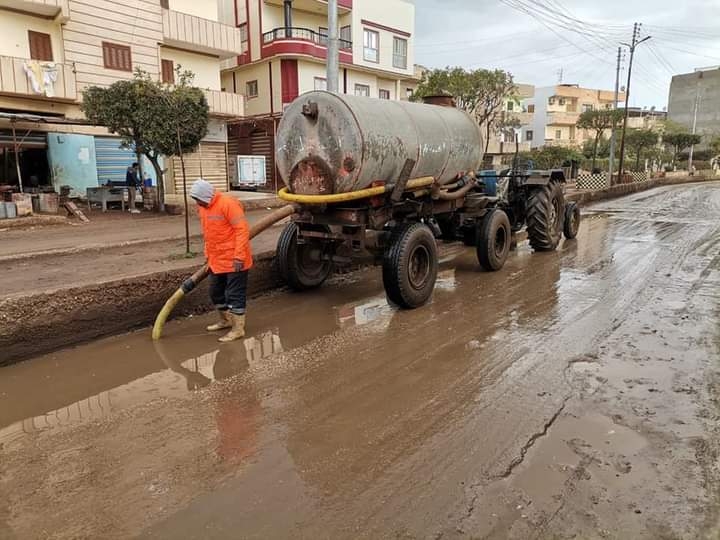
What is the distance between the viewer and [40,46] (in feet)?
55.5

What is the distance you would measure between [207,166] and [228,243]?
1897cm

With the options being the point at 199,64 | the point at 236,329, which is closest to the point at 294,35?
the point at 199,64

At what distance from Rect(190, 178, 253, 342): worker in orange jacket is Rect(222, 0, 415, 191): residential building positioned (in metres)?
19.2

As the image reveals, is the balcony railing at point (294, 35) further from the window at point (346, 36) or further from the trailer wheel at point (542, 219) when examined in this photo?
the trailer wheel at point (542, 219)

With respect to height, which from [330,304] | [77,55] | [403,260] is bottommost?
[330,304]

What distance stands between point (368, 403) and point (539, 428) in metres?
1.24

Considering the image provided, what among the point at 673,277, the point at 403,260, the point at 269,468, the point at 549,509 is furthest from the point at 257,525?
the point at 673,277

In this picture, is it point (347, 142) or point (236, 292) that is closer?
point (236, 292)

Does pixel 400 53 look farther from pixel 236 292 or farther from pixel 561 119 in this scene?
pixel 561 119

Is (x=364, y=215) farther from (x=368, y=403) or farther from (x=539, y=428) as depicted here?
(x=539, y=428)

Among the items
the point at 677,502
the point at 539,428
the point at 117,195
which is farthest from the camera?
the point at 117,195

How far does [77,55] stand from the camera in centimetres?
1745

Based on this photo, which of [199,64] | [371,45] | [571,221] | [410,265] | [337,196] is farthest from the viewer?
[371,45]

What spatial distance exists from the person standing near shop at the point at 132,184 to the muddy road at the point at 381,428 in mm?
11147
